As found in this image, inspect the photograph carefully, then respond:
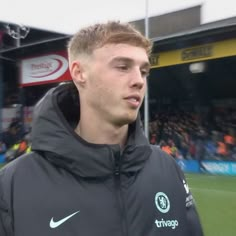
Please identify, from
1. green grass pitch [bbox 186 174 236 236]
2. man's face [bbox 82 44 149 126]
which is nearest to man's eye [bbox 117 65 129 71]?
man's face [bbox 82 44 149 126]

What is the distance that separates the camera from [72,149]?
1.71 meters

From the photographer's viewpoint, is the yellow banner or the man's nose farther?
the yellow banner

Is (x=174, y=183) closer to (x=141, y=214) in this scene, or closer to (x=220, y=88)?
(x=141, y=214)

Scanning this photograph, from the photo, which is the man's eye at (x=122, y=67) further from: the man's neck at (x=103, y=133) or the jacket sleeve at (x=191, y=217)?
the jacket sleeve at (x=191, y=217)

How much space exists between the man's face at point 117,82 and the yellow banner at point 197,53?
13780 millimetres

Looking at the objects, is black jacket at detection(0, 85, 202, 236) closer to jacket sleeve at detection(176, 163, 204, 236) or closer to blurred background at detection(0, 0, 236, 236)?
jacket sleeve at detection(176, 163, 204, 236)

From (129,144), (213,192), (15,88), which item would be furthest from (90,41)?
(15,88)

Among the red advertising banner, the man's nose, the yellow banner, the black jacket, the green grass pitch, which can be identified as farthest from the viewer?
the red advertising banner

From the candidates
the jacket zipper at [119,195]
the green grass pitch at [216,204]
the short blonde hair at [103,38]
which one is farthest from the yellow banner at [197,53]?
the jacket zipper at [119,195]

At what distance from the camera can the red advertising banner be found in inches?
791

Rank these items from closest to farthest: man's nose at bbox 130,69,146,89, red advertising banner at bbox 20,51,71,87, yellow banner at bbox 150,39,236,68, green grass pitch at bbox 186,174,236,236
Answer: man's nose at bbox 130,69,146,89, green grass pitch at bbox 186,174,236,236, yellow banner at bbox 150,39,236,68, red advertising banner at bbox 20,51,71,87

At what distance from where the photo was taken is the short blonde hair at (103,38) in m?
1.77

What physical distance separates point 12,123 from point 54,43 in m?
6.19

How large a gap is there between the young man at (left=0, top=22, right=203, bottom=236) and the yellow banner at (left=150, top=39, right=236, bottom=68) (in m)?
13.8
